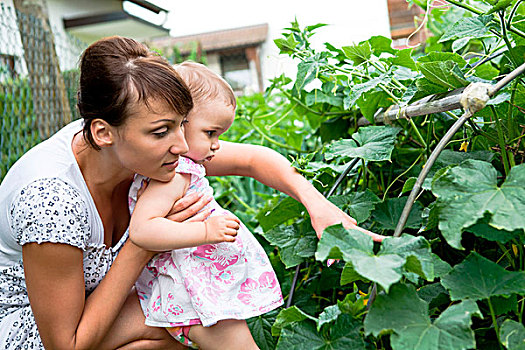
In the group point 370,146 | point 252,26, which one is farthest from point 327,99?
point 252,26

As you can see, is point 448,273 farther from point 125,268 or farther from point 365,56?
point 125,268

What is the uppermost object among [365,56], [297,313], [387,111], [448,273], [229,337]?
[365,56]

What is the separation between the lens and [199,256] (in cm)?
140

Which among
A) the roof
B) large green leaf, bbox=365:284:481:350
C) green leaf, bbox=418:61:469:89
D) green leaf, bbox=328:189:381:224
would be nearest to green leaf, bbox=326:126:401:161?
green leaf, bbox=328:189:381:224

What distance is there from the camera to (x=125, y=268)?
1.40 metres

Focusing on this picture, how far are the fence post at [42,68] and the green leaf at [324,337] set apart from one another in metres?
3.35

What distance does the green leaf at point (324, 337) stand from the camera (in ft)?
3.29

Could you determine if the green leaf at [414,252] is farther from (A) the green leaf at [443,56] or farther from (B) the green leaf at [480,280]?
(A) the green leaf at [443,56]

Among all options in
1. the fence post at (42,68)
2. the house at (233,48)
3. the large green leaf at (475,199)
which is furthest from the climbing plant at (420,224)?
the house at (233,48)

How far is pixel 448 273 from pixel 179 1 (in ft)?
46.1

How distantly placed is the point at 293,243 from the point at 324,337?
436 millimetres

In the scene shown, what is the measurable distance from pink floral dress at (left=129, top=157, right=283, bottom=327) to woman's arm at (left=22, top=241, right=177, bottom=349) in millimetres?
79

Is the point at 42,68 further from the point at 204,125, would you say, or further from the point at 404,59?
the point at 404,59

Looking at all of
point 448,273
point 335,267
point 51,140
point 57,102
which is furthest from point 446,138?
point 57,102
